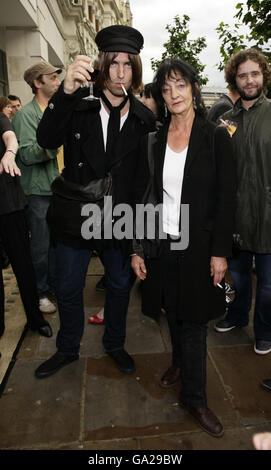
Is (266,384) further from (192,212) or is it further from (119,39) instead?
(119,39)

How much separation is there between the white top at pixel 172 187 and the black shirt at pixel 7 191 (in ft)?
4.29

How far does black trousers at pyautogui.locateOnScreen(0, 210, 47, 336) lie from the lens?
2.91 meters

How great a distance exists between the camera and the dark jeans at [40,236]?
3541mm

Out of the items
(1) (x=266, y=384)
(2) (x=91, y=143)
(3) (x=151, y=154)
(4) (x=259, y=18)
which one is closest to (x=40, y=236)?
(2) (x=91, y=143)

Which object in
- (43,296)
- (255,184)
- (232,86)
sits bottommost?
(43,296)

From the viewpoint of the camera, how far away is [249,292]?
326 cm

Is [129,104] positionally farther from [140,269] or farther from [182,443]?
[182,443]

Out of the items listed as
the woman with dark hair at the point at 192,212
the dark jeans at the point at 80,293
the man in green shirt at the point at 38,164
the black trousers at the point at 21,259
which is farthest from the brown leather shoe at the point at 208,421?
the man in green shirt at the point at 38,164

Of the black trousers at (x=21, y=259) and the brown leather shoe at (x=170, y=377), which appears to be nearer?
the brown leather shoe at (x=170, y=377)

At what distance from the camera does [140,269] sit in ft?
7.84

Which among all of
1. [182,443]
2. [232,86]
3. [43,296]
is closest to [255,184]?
[232,86]

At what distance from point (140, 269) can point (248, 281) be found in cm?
130

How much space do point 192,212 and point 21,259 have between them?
5.42 feet

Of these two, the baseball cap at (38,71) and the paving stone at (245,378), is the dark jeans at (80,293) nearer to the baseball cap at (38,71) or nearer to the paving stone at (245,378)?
the paving stone at (245,378)
